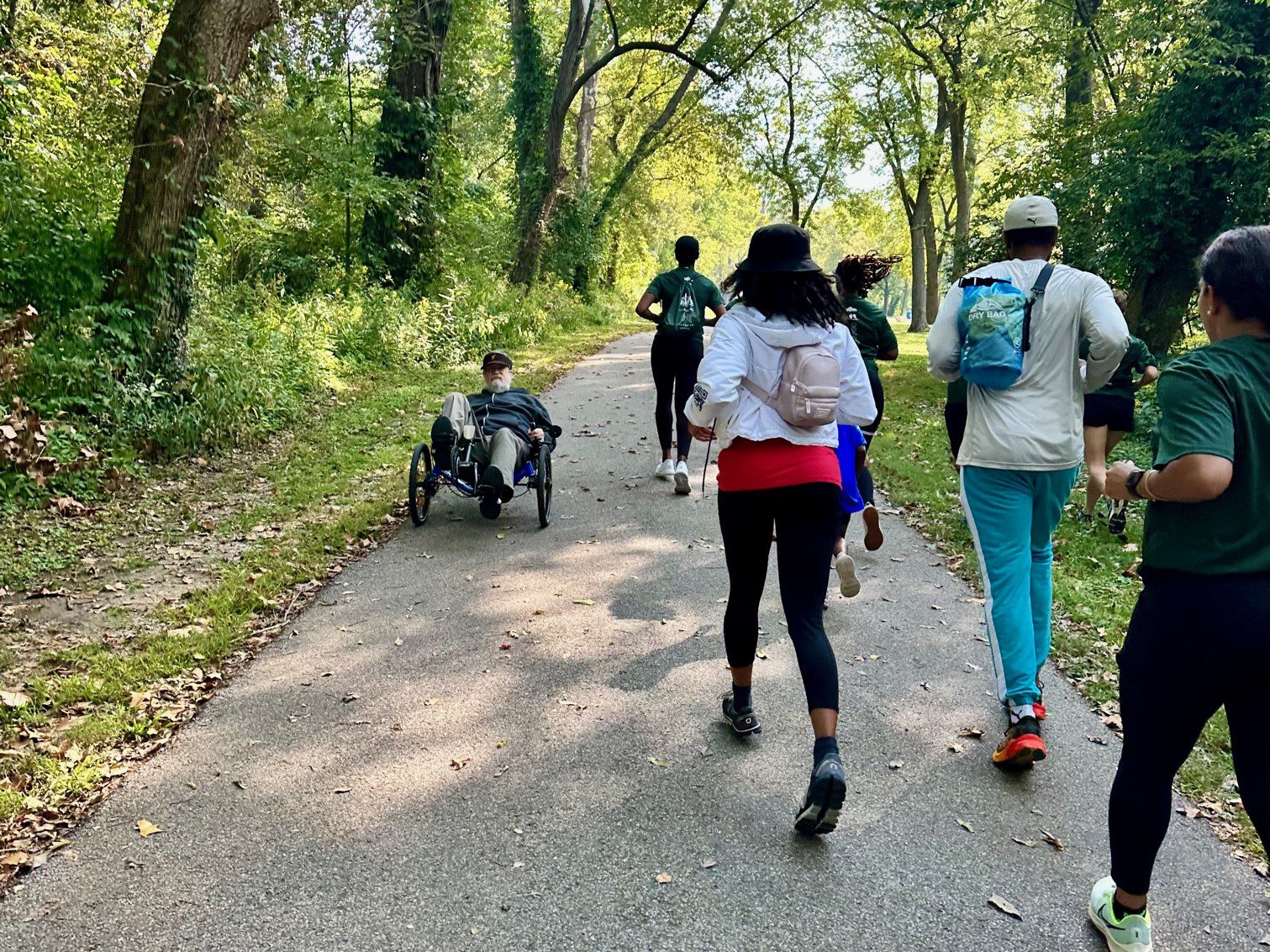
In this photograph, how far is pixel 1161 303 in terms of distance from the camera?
1292cm

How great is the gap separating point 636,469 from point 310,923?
268 inches

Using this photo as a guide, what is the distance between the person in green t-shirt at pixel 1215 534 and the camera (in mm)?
2326

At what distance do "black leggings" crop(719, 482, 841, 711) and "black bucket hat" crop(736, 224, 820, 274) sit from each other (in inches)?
32.2

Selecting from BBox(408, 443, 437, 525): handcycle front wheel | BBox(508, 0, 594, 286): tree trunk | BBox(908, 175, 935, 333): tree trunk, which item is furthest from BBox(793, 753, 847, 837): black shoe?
BBox(908, 175, 935, 333): tree trunk

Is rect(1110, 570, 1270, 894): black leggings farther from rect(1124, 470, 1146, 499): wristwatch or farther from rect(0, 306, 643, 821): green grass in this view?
rect(0, 306, 643, 821): green grass

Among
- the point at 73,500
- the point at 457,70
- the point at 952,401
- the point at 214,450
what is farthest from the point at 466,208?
the point at 952,401

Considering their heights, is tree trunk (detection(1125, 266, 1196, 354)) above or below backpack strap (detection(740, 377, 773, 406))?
above

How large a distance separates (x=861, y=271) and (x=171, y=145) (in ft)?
22.0

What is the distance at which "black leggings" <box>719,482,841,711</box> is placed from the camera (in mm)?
3336

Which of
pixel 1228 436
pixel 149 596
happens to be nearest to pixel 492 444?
pixel 149 596

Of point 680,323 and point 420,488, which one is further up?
point 680,323

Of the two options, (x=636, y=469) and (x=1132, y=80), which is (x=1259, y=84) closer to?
(x=1132, y=80)

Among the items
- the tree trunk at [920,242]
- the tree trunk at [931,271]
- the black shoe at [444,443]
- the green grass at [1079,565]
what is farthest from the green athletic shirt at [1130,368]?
the tree trunk at [931,271]

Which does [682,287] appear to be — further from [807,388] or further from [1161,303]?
[1161,303]
